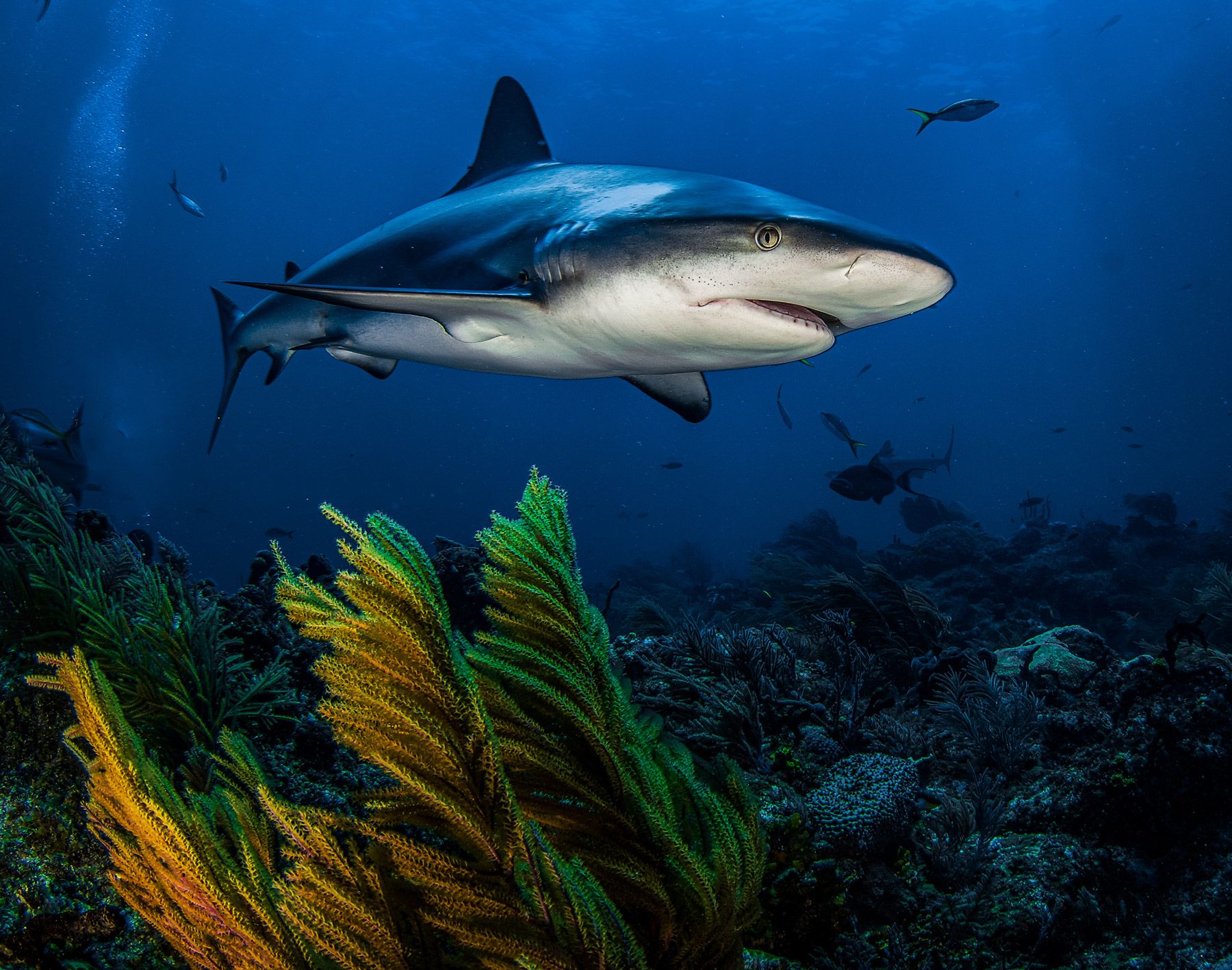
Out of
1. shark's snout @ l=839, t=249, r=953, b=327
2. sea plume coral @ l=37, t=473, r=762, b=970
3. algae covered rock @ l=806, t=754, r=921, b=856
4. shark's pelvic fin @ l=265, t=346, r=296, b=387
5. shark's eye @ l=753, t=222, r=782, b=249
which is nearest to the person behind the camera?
sea plume coral @ l=37, t=473, r=762, b=970

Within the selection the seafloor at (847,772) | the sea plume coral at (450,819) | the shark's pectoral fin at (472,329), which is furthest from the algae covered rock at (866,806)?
the shark's pectoral fin at (472,329)

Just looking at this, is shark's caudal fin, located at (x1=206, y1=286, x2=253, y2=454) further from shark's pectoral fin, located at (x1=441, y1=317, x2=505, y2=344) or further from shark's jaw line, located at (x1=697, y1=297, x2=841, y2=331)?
shark's jaw line, located at (x1=697, y1=297, x2=841, y2=331)

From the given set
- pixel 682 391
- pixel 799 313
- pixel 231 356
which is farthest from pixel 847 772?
pixel 231 356

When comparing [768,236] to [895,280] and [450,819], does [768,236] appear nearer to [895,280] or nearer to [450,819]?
[895,280]

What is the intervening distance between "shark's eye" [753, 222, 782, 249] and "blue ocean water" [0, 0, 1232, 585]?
25.4 m

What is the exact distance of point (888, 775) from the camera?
8.80 ft

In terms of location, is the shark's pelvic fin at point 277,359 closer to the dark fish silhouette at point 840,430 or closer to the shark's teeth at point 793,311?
the shark's teeth at point 793,311

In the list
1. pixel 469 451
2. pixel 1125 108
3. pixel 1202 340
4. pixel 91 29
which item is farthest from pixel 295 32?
pixel 1202 340

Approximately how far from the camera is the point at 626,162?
34.0 meters

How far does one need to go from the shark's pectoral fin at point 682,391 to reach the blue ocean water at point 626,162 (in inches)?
931

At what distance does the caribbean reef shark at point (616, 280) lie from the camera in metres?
2.09

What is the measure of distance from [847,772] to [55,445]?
41.5 feet

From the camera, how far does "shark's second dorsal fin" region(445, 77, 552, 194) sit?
4.27 meters

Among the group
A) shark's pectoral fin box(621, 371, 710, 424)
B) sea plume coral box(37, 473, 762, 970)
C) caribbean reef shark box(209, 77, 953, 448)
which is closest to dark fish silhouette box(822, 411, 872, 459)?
shark's pectoral fin box(621, 371, 710, 424)
